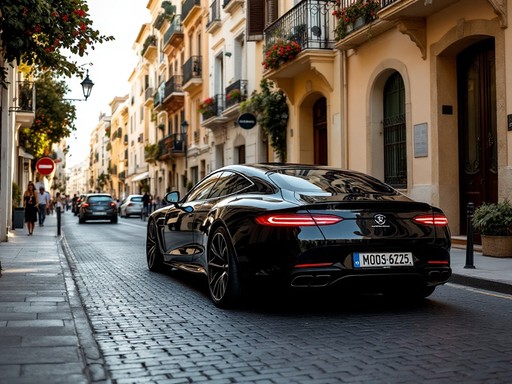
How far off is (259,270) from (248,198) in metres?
0.84

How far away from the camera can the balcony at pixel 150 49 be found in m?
54.2

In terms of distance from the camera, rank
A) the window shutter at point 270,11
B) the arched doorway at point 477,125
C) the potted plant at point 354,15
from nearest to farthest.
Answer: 1. the arched doorway at point 477,125
2. the potted plant at point 354,15
3. the window shutter at point 270,11

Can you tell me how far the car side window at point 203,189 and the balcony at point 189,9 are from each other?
28625mm

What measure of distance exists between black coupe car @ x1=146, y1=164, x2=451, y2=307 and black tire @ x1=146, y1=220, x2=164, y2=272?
8.90 ft

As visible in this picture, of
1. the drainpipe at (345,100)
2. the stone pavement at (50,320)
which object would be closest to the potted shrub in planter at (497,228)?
the stone pavement at (50,320)

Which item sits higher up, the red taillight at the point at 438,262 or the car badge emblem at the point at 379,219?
the car badge emblem at the point at 379,219

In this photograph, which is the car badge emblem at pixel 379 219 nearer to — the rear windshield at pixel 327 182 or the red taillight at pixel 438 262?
the rear windshield at pixel 327 182

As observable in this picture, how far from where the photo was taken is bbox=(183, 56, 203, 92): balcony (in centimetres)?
3562

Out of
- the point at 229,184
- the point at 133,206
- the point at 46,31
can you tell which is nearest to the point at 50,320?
the point at 229,184

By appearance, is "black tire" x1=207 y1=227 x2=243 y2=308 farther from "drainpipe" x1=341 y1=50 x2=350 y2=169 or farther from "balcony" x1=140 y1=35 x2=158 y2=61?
"balcony" x1=140 y1=35 x2=158 y2=61

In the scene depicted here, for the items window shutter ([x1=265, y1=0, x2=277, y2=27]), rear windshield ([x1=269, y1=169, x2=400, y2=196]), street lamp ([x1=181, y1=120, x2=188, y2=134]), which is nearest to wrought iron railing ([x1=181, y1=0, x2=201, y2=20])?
street lamp ([x1=181, y1=120, x2=188, y2=134])

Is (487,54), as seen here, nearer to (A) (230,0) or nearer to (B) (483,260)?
(B) (483,260)

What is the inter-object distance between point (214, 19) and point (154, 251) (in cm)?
2324

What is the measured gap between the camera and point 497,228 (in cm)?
1116
